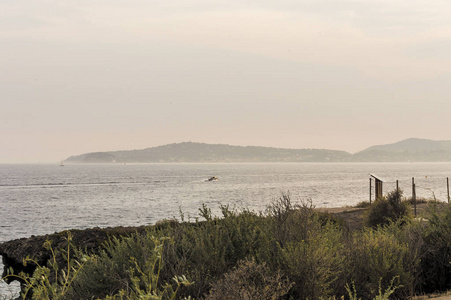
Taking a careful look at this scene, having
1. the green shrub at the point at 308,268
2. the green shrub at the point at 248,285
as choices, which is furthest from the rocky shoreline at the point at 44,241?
the green shrub at the point at 248,285

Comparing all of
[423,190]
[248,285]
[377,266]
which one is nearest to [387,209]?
[377,266]

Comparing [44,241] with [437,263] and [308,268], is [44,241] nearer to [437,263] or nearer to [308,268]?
[308,268]

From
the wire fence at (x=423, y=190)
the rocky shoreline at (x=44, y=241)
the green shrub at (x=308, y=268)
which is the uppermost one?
the green shrub at (x=308, y=268)

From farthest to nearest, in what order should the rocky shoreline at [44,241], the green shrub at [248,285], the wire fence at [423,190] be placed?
the wire fence at [423,190], the rocky shoreline at [44,241], the green shrub at [248,285]

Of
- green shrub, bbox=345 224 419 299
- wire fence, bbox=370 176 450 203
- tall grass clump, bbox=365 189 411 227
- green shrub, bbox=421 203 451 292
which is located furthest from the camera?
wire fence, bbox=370 176 450 203

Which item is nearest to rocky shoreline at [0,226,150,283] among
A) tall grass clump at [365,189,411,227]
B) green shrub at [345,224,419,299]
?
green shrub at [345,224,419,299]

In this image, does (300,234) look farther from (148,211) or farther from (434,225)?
(148,211)

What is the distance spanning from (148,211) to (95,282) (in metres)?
47.5

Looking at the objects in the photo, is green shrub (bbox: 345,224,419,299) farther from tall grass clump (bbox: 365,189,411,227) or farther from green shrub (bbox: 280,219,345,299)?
tall grass clump (bbox: 365,189,411,227)

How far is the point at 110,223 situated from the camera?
4288cm

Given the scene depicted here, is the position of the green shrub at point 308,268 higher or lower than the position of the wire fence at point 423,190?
higher

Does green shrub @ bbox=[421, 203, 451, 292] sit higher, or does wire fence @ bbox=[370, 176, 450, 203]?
green shrub @ bbox=[421, 203, 451, 292]

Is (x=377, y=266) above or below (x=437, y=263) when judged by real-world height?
above

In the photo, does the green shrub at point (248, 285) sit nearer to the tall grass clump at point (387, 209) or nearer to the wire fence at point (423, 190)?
the tall grass clump at point (387, 209)
